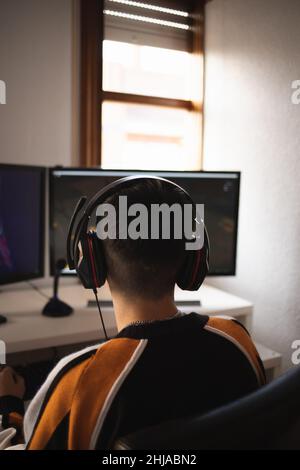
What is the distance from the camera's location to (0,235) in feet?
5.06

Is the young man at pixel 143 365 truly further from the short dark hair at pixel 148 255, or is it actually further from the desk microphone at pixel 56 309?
the desk microphone at pixel 56 309

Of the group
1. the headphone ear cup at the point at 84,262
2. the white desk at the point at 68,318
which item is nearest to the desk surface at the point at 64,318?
the white desk at the point at 68,318

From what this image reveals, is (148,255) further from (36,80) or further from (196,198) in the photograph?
(36,80)

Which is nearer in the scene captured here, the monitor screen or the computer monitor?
the monitor screen

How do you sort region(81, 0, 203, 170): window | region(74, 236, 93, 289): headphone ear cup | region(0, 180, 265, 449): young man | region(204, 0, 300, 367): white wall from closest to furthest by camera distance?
1. region(0, 180, 265, 449): young man
2. region(74, 236, 93, 289): headphone ear cup
3. region(204, 0, 300, 367): white wall
4. region(81, 0, 203, 170): window

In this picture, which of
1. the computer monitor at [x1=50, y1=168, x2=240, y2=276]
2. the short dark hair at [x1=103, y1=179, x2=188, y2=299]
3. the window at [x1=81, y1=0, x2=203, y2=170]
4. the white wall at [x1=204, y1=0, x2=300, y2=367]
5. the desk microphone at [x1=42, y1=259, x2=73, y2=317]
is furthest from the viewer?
the window at [x1=81, y1=0, x2=203, y2=170]

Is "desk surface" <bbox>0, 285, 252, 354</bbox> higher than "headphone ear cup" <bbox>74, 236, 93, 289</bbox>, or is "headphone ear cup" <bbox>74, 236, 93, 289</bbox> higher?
"headphone ear cup" <bbox>74, 236, 93, 289</bbox>

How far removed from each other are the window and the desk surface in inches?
26.6

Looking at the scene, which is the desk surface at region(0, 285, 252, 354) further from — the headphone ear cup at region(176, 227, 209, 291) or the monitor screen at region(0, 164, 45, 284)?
the headphone ear cup at region(176, 227, 209, 291)

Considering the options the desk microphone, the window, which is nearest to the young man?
the desk microphone

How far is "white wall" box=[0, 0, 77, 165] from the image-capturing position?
72.9 inches

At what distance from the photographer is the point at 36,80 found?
1.91m

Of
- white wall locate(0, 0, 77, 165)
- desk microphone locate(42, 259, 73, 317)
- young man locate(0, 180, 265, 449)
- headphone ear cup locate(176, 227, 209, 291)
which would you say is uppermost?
white wall locate(0, 0, 77, 165)

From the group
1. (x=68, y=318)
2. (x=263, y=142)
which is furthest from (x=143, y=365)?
(x=263, y=142)
